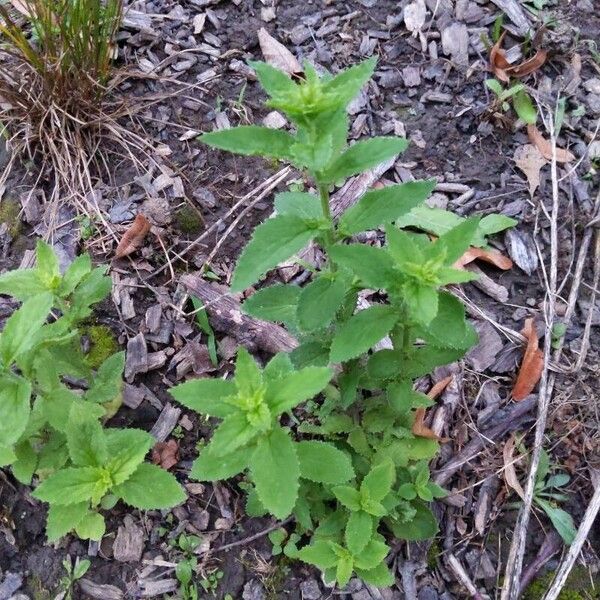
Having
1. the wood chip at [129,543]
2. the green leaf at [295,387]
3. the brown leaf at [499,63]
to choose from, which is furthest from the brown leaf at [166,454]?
the brown leaf at [499,63]

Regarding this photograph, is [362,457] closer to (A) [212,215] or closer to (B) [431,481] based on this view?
(B) [431,481]

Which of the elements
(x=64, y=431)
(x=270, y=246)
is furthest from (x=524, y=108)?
(x=64, y=431)

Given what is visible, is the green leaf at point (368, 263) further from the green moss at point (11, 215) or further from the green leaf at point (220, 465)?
the green moss at point (11, 215)

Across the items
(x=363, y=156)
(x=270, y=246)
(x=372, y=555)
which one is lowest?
(x=372, y=555)

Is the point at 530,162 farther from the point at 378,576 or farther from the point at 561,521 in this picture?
the point at 378,576

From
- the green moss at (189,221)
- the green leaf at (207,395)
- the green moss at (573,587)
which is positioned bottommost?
the green moss at (573,587)

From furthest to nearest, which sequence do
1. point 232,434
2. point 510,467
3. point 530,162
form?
point 530,162 → point 510,467 → point 232,434
